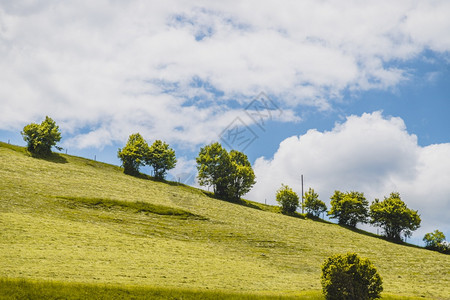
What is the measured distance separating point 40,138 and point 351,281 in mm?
116045

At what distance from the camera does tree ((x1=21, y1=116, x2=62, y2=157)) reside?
398 ft

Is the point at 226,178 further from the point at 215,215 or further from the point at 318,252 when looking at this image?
the point at 318,252

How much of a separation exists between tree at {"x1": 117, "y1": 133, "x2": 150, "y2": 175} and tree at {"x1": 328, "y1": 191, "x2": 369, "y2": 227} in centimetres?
7582

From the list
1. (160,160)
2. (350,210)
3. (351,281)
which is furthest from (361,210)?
(351,281)

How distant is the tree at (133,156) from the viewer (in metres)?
136

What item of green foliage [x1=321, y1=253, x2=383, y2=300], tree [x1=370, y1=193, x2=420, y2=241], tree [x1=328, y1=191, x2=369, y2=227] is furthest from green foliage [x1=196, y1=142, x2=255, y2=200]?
green foliage [x1=321, y1=253, x2=383, y2=300]

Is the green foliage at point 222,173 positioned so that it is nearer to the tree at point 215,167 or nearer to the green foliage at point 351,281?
the tree at point 215,167

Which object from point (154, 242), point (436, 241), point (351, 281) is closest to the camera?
point (351, 281)

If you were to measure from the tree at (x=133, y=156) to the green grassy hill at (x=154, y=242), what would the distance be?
2046cm

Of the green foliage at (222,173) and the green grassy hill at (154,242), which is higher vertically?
the green foliage at (222,173)

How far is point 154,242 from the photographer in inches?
2405

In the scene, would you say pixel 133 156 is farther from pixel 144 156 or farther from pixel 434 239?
pixel 434 239

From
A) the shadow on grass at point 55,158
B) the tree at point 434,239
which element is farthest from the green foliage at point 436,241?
the shadow on grass at point 55,158

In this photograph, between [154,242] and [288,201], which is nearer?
[154,242]
